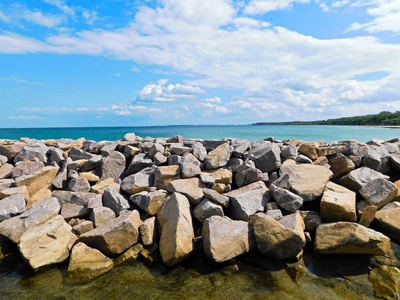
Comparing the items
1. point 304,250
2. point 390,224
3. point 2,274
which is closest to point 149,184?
point 2,274

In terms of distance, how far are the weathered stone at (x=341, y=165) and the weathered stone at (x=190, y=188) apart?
4444 millimetres

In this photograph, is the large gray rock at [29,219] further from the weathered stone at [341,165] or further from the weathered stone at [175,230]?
the weathered stone at [341,165]

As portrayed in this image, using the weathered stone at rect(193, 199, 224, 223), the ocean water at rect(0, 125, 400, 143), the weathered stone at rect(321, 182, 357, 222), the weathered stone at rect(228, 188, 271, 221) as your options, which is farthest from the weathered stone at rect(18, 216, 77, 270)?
the ocean water at rect(0, 125, 400, 143)

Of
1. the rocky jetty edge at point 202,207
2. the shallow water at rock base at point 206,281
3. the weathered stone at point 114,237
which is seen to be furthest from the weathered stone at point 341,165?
the weathered stone at point 114,237

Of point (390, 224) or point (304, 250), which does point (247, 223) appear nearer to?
point (304, 250)

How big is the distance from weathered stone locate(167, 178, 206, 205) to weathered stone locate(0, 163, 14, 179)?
20.0ft

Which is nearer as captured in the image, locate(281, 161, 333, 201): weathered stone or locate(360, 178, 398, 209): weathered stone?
locate(360, 178, 398, 209): weathered stone

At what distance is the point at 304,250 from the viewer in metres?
5.65

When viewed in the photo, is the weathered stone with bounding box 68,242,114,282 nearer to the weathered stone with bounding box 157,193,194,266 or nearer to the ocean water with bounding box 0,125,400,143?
the weathered stone with bounding box 157,193,194,266

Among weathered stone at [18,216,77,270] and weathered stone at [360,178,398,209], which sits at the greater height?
weathered stone at [360,178,398,209]

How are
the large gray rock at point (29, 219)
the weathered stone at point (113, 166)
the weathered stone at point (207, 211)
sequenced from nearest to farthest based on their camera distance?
the large gray rock at point (29, 219) < the weathered stone at point (207, 211) < the weathered stone at point (113, 166)

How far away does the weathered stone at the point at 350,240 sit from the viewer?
504cm

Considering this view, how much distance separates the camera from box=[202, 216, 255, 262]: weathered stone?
5102mm

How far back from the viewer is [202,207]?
6141mm
